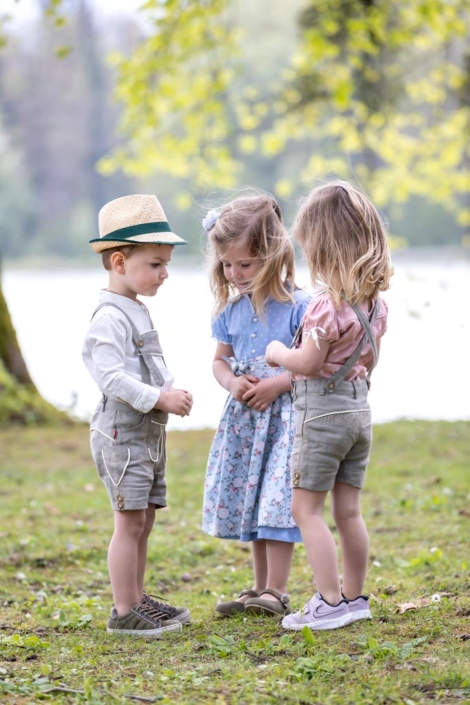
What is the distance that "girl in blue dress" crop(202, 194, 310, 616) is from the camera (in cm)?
371

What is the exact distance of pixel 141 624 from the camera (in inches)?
141

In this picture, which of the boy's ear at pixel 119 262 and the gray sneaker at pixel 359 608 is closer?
the gray sneaker at pixel 359 608

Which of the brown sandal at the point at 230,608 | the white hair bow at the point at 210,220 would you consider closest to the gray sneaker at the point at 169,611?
the brown sandal at the point at 230,608

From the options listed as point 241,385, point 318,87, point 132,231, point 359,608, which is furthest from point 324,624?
point 318,87

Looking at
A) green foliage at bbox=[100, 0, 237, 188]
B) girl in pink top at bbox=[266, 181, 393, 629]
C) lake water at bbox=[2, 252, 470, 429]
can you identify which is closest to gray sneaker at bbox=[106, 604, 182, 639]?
girl in pink top at bbox=[266, 181, 393, 629]

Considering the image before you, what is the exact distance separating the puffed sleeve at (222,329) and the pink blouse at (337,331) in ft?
1.78

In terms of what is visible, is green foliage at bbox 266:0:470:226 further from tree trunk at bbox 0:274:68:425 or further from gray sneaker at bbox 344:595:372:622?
gray sneaker at bbox 344:595:372:622

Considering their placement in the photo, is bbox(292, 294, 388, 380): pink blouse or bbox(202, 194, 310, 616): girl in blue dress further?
bbox(202, 194, 310, 616): girl in blue dress

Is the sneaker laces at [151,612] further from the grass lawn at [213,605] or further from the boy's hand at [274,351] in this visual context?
the boy's hand at [274,351]

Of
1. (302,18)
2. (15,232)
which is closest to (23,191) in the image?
(15,232)

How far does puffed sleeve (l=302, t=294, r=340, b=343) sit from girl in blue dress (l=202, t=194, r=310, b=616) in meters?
0.38

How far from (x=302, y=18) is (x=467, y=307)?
846cm

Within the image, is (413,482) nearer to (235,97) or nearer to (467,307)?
(235,97)

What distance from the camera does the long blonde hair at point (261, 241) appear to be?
3763 mm
